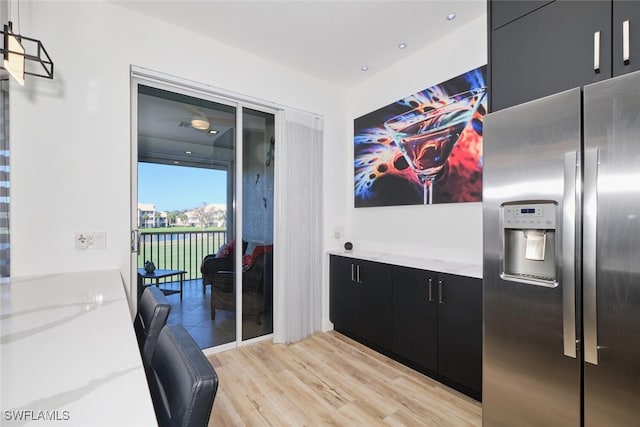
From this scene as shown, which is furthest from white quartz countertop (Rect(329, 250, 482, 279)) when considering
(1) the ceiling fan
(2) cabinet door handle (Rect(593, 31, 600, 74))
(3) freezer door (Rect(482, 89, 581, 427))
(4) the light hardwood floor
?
(1) the ceiling fan

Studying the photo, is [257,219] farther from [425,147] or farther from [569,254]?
[569,254]

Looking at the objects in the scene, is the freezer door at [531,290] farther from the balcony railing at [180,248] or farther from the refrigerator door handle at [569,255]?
the balcony railing at [180,248]

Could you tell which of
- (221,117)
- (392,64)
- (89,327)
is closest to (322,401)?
(89,327)

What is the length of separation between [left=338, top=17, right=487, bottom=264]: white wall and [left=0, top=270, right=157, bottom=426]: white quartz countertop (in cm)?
237

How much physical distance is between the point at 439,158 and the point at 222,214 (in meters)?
2.12

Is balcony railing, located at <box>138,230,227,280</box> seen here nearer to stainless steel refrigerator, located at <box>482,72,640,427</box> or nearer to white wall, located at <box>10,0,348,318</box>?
white wall, located at <box>10,0,348,318</box>

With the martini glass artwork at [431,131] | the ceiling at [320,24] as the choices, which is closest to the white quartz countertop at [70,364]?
the ceiling at [320,24]

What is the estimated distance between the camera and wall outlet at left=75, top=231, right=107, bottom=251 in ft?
6.68

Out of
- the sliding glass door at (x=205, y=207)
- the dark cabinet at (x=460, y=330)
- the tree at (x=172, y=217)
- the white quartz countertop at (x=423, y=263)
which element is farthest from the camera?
the tree at (x=172, y=217)

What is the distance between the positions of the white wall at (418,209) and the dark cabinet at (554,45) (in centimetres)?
71

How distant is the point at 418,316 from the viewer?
2377 millimetres

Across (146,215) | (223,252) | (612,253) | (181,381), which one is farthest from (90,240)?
(612,253)

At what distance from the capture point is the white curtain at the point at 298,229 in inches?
120

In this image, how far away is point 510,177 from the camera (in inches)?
58.7
